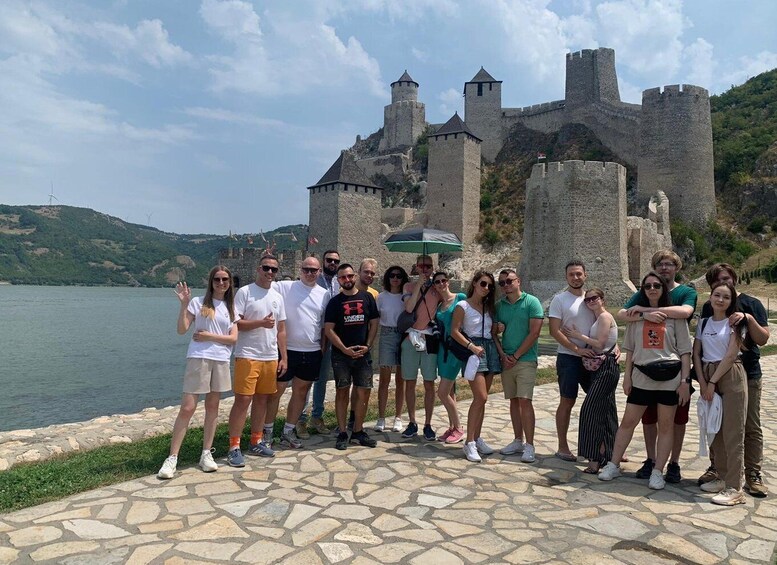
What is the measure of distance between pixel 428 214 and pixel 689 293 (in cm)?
3465

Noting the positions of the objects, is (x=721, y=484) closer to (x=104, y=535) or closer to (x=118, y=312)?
(x=104, y=535)

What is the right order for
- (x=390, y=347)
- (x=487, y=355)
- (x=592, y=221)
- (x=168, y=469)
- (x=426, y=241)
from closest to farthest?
(x=168, y=469)
(x=487, y=355)
(x=390, y=347)
(x=426, y=241)
(x=592, y=221)

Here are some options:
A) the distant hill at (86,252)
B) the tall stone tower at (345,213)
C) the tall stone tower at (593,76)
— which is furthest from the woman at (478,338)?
the distant hill at (86,252)

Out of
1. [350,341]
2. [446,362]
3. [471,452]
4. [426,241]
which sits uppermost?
[426,241]

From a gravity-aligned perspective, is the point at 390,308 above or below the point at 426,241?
below

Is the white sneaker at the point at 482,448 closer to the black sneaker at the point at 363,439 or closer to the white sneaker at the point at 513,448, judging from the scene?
the white sneaker at the point at 513,448

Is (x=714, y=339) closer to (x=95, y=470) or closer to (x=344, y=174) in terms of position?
(x=95, y=470)

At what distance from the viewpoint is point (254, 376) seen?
5520 mm

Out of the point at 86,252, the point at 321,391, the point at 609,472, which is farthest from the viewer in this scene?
the point at 86,252

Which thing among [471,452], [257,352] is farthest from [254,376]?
[471,452]

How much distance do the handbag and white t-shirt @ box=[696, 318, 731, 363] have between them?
0.22 metres

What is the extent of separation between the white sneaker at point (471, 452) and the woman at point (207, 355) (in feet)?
7.55

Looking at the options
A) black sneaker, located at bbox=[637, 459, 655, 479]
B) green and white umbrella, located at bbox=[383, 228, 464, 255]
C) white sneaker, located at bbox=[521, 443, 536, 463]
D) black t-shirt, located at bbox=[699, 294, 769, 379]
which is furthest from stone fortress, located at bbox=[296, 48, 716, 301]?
black t-shirt, located at bbox=[699, 294, 769, 379]

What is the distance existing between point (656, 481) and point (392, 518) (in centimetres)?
227
